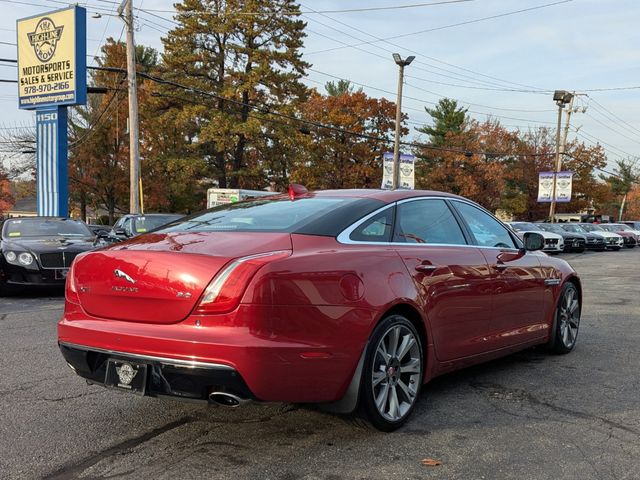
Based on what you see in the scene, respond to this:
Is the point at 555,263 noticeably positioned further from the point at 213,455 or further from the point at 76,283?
the point at 76,283

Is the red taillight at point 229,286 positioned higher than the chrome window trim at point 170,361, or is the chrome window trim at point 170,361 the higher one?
the red taillight at point 229,286

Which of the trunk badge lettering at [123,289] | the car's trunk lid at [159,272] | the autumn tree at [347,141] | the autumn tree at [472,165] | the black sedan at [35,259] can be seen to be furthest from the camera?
the autumn tree at [472,165]

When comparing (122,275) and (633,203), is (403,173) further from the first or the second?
(633,203)

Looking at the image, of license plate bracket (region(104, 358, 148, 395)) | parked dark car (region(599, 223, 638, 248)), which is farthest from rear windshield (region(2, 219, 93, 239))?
parked dark car (region(599, 223, 638, 248))

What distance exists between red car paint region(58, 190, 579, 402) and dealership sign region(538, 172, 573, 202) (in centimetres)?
4236

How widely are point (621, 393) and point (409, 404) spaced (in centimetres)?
196

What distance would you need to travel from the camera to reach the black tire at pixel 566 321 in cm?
591

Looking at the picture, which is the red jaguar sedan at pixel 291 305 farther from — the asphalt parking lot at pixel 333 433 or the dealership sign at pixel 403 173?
the dealership sign at pixel 403 173

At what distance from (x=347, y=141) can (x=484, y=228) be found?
38919 millimetres

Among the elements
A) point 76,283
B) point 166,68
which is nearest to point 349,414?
point 76,283

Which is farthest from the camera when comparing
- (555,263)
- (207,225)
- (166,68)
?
(166,68)

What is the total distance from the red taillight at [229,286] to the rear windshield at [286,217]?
0.49 m

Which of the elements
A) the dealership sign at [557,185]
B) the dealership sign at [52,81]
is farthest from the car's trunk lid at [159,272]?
the dealership sign at [557,185]

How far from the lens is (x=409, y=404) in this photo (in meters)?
3.96
